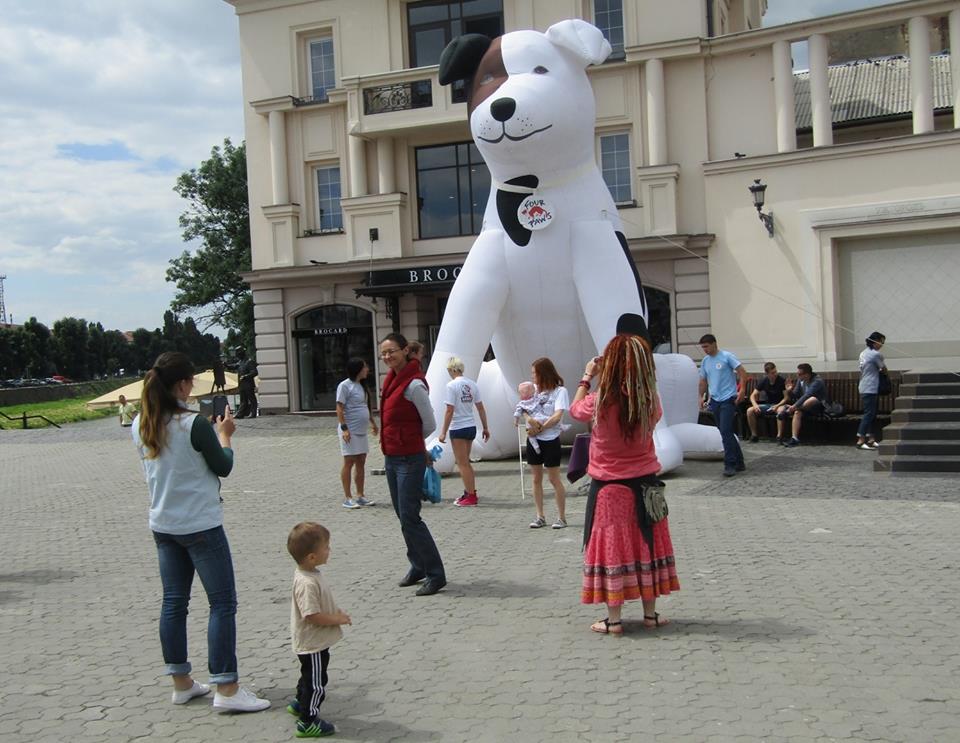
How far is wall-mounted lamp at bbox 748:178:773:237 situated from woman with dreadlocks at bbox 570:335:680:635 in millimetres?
13653

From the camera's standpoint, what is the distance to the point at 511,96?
35.0ft

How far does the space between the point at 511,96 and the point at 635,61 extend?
10.3 meters

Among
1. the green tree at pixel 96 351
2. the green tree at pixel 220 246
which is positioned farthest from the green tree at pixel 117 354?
the green tree at pixel 220 246

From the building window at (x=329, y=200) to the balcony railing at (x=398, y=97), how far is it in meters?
2.04

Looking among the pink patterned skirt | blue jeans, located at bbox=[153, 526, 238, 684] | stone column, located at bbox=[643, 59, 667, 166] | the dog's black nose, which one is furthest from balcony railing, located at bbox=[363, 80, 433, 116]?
blue jeans, located at bbox=[153, 526, 238, 684]

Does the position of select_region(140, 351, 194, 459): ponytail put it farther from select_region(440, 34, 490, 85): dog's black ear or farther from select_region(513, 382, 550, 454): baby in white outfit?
select_region(440, 34, 490, 85): dog's black ear

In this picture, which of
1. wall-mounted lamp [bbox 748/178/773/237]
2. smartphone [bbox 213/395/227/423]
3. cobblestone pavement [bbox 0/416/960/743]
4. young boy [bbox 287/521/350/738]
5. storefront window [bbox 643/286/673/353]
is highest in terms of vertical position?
wall-mounted lamp [bbox 748/178/773/237]

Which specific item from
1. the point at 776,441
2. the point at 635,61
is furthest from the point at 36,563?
the point at 635,61

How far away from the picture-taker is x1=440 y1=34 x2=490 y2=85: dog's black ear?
11305mm

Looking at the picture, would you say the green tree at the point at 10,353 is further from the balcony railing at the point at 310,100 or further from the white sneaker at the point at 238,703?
the white sneaker at the point at 238,703

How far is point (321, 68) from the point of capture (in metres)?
23.0

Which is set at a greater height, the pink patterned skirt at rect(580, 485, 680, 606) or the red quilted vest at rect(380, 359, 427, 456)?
the red quilted vest at rect(380, 359, 427, 456)

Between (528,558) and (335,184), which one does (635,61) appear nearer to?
(335,184)

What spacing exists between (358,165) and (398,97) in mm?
1784
